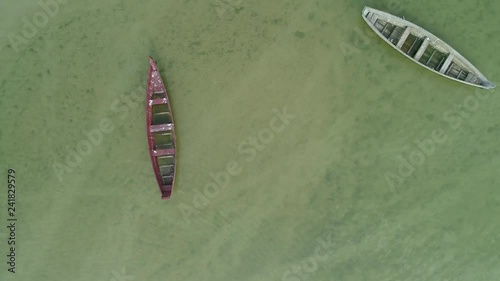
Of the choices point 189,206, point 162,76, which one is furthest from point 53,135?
point 189,206

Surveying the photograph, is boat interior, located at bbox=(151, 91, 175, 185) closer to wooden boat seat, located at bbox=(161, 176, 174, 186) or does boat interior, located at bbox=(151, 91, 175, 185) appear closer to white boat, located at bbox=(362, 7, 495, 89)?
wooden boat seat, located at bbox=(161, 176, 174, 186)

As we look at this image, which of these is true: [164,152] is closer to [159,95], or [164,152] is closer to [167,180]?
[167,180]

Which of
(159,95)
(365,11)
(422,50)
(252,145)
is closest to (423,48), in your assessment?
(422,50)

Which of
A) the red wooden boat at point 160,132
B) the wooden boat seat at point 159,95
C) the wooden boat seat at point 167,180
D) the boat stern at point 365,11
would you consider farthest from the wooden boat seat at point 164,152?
the boat stern at point 365,11

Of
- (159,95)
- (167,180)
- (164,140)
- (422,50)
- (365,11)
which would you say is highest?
(365,11)

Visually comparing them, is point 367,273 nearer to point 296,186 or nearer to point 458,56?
point 296,186

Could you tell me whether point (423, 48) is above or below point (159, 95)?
above

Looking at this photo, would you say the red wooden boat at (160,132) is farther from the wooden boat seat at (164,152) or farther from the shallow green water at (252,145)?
the shallow green water at (252,145)

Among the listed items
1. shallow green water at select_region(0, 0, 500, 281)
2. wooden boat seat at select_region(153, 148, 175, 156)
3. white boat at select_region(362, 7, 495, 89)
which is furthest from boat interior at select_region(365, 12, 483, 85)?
wooden boat seat at select_region(153, 148, 175, 156)
